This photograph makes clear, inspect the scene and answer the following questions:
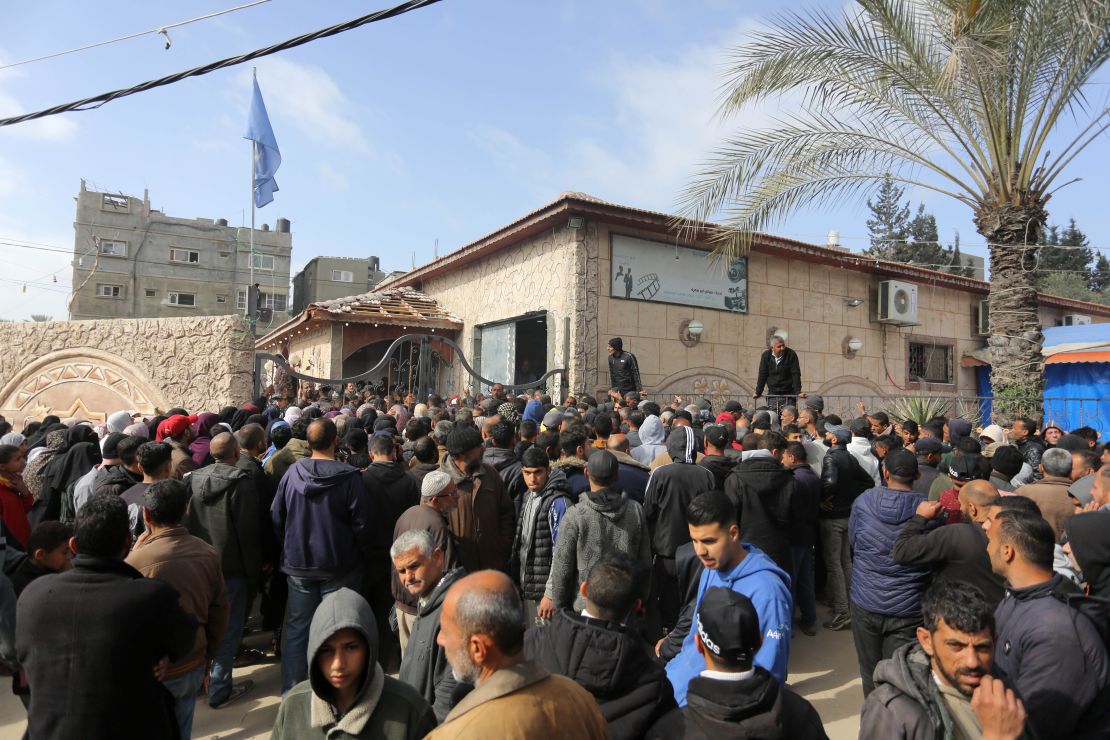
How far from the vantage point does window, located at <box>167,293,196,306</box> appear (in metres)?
39.5

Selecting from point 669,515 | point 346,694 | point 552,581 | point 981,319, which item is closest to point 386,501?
point 552,581

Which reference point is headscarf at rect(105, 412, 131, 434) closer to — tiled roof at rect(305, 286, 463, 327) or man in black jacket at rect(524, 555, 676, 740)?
man in black jacket at rect(524, 555, 676, 740)

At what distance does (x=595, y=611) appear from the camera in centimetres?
254

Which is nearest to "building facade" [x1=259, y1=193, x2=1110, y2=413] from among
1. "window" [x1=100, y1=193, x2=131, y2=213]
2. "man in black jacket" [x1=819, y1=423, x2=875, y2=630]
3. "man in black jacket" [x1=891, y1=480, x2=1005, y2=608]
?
"man in black jacket" [x1=819, y1=423, x2=875, y2=630]

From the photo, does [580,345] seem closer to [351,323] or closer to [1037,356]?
[351,323]

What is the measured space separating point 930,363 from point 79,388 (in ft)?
62.0

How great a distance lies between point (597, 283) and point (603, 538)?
27.7ft

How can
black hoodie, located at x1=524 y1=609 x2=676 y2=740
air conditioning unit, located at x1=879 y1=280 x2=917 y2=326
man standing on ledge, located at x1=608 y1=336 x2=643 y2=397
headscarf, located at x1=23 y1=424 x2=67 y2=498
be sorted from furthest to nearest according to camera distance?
1. air conditioning unit, located at x1=879 y1=280 x2=917 y2=326
2. man standing on ledge, located at x1=608 y1=336 x2=643 y2=397
3. headscarf, located at x1=23 y1=424 x2=67 y2=498
4. black hoodie, located at x1=524 y1=609 x2=676 y2=740

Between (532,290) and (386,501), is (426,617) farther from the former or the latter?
(532,290)

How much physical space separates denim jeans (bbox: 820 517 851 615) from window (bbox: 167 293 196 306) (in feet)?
137

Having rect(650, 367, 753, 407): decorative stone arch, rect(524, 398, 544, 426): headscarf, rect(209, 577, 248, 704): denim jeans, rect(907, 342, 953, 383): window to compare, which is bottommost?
rect(209, 577, 248, 704): denim jeans

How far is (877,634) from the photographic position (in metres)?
3.94

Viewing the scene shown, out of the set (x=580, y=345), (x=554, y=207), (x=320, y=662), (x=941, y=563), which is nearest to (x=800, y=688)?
(x=941, y=563)

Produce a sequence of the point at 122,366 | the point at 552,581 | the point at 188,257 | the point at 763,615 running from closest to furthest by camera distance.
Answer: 1. the point at 763,615
2. the point at 552,581
3. the point at 122,366
4. the point at 188,257
